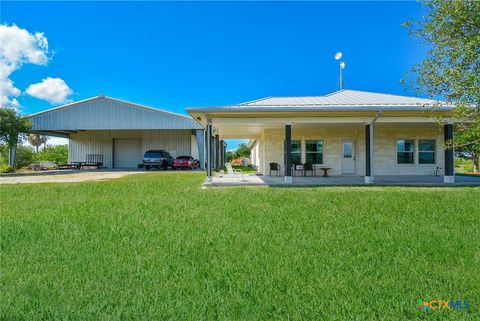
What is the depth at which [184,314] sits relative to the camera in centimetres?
243

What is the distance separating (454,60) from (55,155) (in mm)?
43914

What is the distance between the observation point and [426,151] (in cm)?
1638

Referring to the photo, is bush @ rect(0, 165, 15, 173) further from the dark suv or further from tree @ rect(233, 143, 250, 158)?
tree @ rect(233, 143, 250, 158)

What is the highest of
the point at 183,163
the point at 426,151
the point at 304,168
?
the point at 426,151

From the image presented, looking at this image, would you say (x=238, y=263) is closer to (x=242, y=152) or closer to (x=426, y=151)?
(x=426, y=151)

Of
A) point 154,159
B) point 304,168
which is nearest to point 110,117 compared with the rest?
point 154,159

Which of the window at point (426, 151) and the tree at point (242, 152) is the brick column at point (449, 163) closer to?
the window at point (426, 151)

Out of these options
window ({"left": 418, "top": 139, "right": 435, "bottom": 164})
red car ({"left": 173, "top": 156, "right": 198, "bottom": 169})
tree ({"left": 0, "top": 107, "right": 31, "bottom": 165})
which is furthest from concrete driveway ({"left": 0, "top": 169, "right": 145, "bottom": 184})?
window ({"left": 418, "top": 139, "right": 435, "bottom": 164})

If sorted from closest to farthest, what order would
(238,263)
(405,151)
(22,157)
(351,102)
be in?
1. (238,263)
2. (351,102)
3. (405,151)
4. (22,157)

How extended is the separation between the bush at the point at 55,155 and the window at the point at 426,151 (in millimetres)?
40592

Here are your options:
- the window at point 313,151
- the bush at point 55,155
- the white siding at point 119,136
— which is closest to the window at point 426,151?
the window at point 313,151

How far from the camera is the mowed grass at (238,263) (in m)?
2.52

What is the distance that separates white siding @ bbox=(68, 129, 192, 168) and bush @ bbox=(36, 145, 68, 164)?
7215mm

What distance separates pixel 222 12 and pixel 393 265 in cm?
1376
